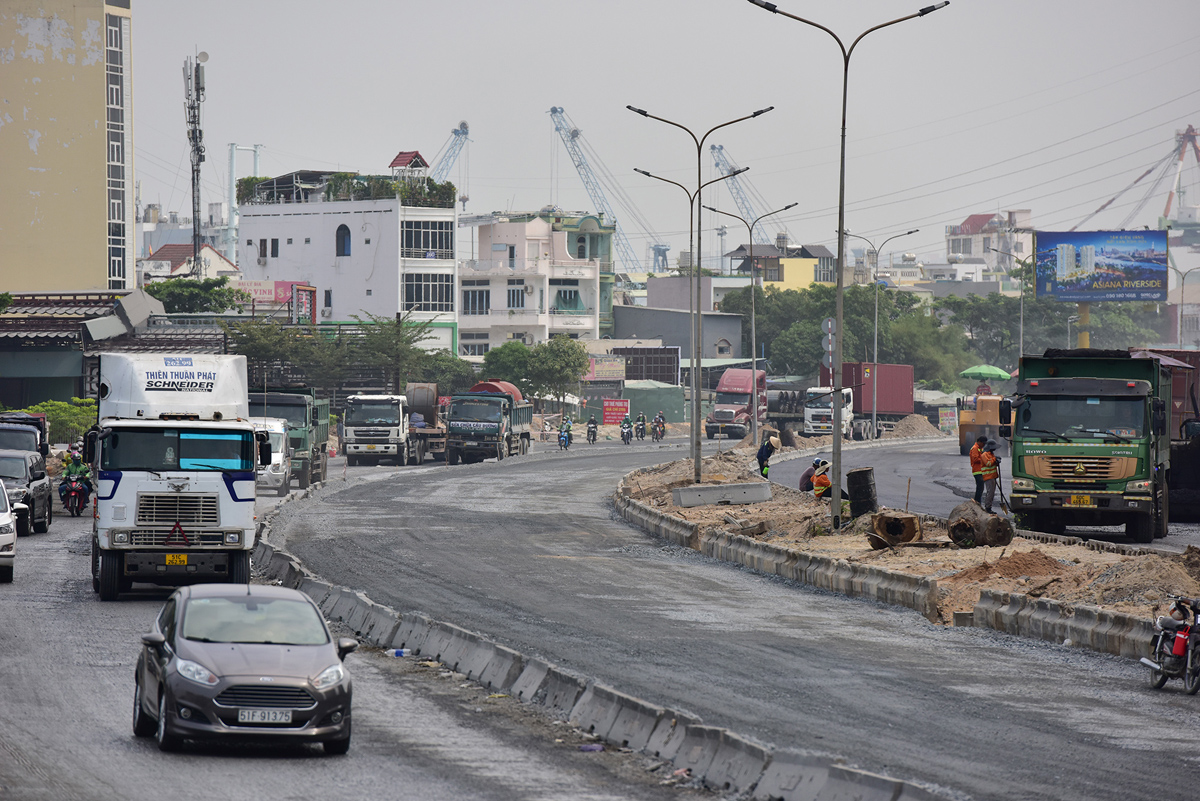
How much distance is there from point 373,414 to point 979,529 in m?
36.1

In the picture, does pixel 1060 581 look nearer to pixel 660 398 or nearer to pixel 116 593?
pixel 116 593

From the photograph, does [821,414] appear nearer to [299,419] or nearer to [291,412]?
[299,419]

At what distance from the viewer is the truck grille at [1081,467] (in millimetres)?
26984

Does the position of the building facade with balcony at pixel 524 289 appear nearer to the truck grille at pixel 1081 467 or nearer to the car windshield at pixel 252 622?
the truck grille at pixel 1081 467

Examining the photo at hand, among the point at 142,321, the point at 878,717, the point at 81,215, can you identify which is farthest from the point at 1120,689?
Result: the point at 81,215

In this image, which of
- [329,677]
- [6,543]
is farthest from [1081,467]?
[329,677]

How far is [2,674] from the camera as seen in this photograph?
14344 millimetres

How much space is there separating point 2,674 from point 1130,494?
68.8ft

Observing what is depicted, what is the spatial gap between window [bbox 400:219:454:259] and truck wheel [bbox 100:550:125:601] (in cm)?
9411

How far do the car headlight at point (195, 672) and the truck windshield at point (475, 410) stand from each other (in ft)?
159

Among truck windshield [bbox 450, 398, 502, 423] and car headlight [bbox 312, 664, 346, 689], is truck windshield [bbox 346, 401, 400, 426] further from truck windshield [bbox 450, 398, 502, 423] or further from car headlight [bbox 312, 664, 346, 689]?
car headlight [bbox 312, 664, 346, 689]

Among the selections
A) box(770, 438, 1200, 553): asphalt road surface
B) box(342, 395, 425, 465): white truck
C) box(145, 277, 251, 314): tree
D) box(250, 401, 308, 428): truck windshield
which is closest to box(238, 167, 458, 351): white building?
box(145, 277, 251, 314): tree

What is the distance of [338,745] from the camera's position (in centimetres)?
1117

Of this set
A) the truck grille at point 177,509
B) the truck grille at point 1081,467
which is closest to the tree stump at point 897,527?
the truck grille at point 1081,467
